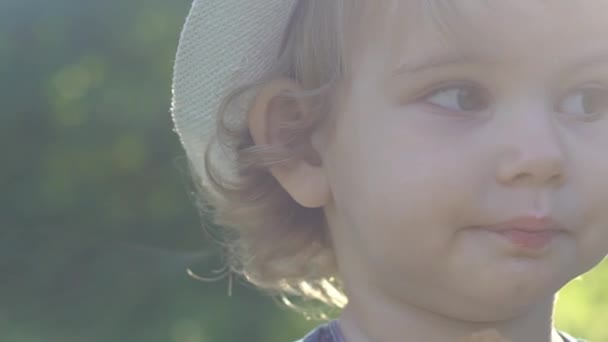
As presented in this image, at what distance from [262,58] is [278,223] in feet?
0.95

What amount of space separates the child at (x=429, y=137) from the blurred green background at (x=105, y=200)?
3.64 feet

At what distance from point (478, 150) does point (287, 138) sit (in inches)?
13.7

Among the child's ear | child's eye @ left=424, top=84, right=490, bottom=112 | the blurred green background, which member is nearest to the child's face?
child's eye @ left=424, top=84, right=490, bottom=112

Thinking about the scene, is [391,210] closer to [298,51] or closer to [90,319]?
[298,51]

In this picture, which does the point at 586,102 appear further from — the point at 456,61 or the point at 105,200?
the point at 105,200

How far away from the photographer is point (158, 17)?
3.14 metres

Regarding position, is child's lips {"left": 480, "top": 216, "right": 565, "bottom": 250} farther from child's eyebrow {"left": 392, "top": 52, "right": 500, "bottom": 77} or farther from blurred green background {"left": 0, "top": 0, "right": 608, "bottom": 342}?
blurred green background {"left": 0, "top": 0, "right": 608, "bottom": 342}

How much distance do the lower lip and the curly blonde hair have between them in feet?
1.04

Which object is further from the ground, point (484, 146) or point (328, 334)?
point (484, 146)

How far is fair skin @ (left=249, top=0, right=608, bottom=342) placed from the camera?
1265 millimetres

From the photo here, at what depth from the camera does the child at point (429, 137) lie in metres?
1.27

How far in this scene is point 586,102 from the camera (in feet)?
4.41

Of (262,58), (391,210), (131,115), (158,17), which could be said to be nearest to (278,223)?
(262,58)

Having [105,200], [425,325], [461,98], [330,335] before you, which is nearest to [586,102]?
[461,98]
